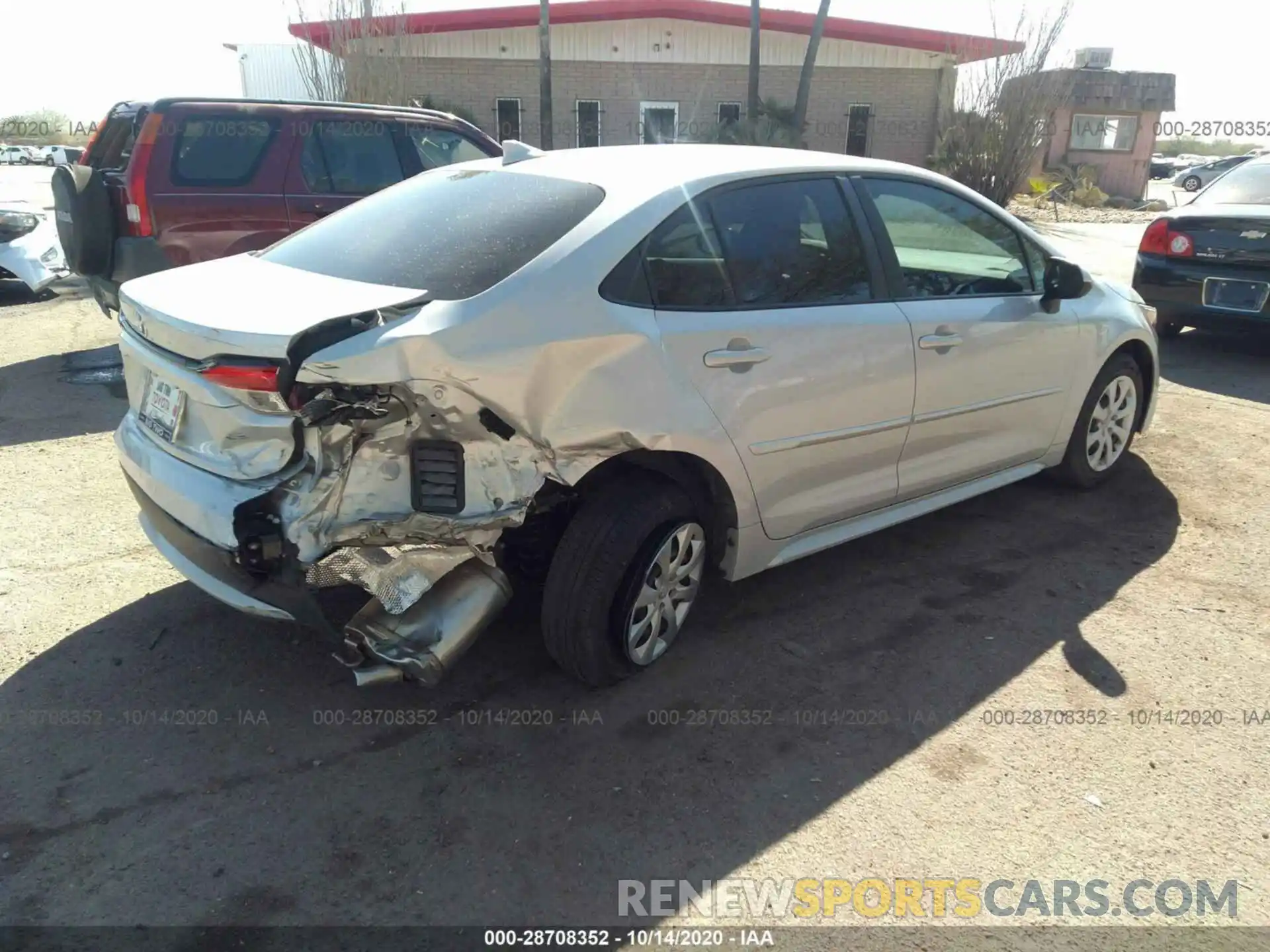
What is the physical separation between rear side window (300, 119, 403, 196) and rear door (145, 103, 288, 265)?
0.23m

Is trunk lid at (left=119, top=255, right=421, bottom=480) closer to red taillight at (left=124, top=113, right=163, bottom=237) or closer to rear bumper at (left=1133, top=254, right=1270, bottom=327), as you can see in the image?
red taillight at (left=124, top=113, right=163, bottom=237)

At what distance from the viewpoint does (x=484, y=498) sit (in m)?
2.72

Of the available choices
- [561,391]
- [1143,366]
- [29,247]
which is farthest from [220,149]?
[1143,366]

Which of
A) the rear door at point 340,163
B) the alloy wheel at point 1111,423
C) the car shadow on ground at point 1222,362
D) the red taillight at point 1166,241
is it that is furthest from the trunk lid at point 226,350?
the red taillight at point 1166,241

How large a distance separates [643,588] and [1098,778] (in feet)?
4.90

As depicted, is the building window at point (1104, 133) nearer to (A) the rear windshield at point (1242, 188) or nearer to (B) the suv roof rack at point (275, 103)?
(A) the rear windshield at point (1242, 188)

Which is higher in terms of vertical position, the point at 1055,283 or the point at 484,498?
the point at 1055,283

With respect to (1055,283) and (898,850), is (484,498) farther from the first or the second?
(1055,283)

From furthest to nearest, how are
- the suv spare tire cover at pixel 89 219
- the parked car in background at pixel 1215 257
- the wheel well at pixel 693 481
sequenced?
1. the parked car in background at pixel 1215 257
2. the suv spare tire cover at pixel 89 219
3. the wheel well at pixel 693 481

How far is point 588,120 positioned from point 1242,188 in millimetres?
18789

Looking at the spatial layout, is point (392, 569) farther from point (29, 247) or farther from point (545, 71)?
point (545, 71)

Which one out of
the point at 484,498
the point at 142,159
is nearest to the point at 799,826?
the point at 484,498

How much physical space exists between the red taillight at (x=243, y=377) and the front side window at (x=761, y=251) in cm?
119

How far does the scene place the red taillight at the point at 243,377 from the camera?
8.49ft
